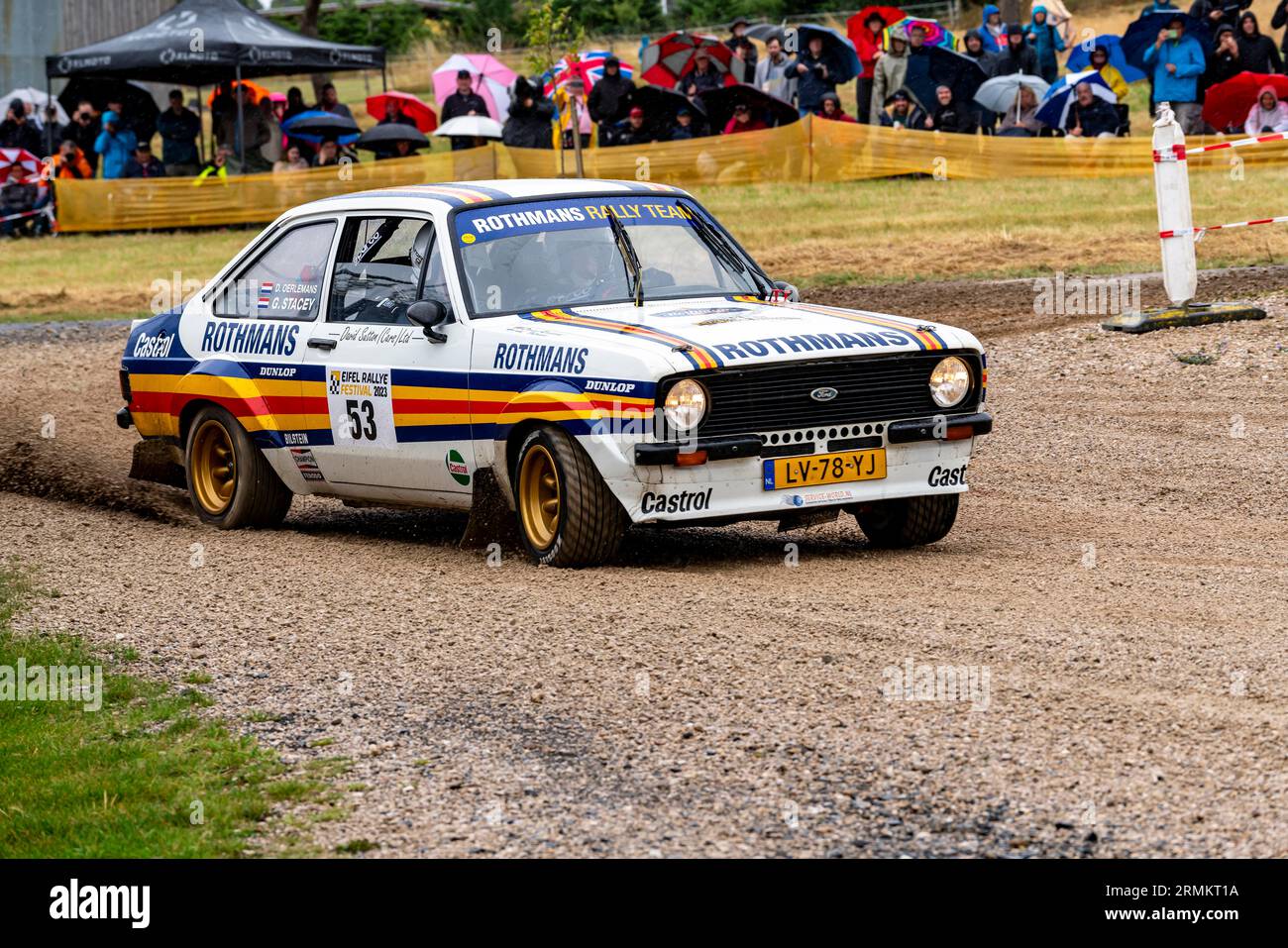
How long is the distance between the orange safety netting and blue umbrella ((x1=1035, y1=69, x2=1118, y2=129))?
38 centimetres

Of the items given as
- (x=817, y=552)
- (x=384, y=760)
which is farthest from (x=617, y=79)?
(x=384, y=760)

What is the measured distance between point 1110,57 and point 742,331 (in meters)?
22.8

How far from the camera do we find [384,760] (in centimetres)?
552

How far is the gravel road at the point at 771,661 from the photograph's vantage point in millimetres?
4789

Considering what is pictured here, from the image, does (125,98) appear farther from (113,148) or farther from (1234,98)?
(1234,98)

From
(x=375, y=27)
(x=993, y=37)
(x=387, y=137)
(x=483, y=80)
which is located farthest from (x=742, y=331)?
(x=375, y=27)

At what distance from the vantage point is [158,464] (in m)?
10.6

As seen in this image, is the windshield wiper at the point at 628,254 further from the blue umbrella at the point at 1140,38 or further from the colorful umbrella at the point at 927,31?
the blue umbrella at the point at 1140,38

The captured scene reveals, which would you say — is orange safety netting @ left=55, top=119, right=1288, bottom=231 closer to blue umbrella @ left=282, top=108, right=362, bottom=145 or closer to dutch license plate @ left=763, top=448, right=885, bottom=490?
blue umbrella @ left=282, top=108, right=362, bottom=145

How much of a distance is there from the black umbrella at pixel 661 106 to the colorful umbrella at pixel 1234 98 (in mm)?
7231

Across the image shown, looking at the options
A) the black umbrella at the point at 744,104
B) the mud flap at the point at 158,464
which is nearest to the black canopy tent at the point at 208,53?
the black umbrella at the point at 744,104

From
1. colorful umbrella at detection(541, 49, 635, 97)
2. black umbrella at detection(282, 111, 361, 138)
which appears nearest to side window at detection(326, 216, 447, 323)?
colorful umbrella at detection(541, 49, 635, 97)

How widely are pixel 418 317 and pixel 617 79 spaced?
65.5 ft
